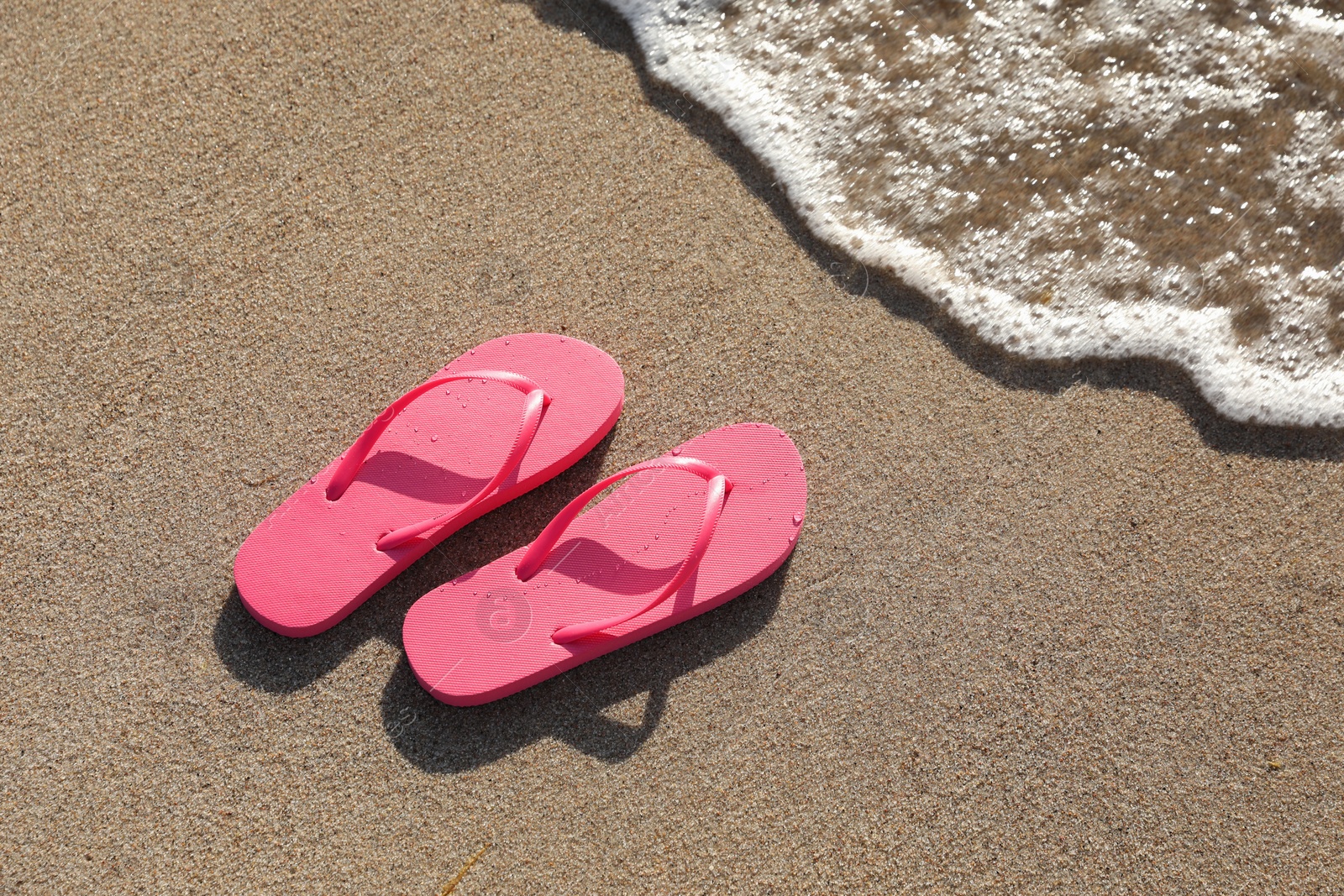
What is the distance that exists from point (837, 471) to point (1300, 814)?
3.50 feet

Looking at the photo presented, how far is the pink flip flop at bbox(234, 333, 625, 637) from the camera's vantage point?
164 centimetres

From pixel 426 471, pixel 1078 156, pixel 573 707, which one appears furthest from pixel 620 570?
pixel 1078 156

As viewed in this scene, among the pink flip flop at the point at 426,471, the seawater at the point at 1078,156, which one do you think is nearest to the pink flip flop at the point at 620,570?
the pink flip flop at the point at 426,471

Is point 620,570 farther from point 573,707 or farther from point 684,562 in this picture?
point 573,707

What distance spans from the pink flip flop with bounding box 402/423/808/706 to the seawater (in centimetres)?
57

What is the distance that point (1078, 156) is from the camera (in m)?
2.01

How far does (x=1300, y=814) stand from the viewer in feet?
5.40

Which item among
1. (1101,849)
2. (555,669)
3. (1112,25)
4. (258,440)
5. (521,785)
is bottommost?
(1101,849)

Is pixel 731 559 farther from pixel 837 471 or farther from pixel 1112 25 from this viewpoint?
pixel 1112 25

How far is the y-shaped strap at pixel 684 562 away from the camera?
1542 mm

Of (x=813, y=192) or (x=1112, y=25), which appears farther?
(x=1112, y=25)

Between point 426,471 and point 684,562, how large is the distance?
546 mm

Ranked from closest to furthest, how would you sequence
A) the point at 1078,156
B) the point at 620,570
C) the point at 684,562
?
the point at 684,562 < the point at 620,570 < the point at 1078,156

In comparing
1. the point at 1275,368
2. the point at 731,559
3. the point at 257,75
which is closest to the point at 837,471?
the point at 731,559
